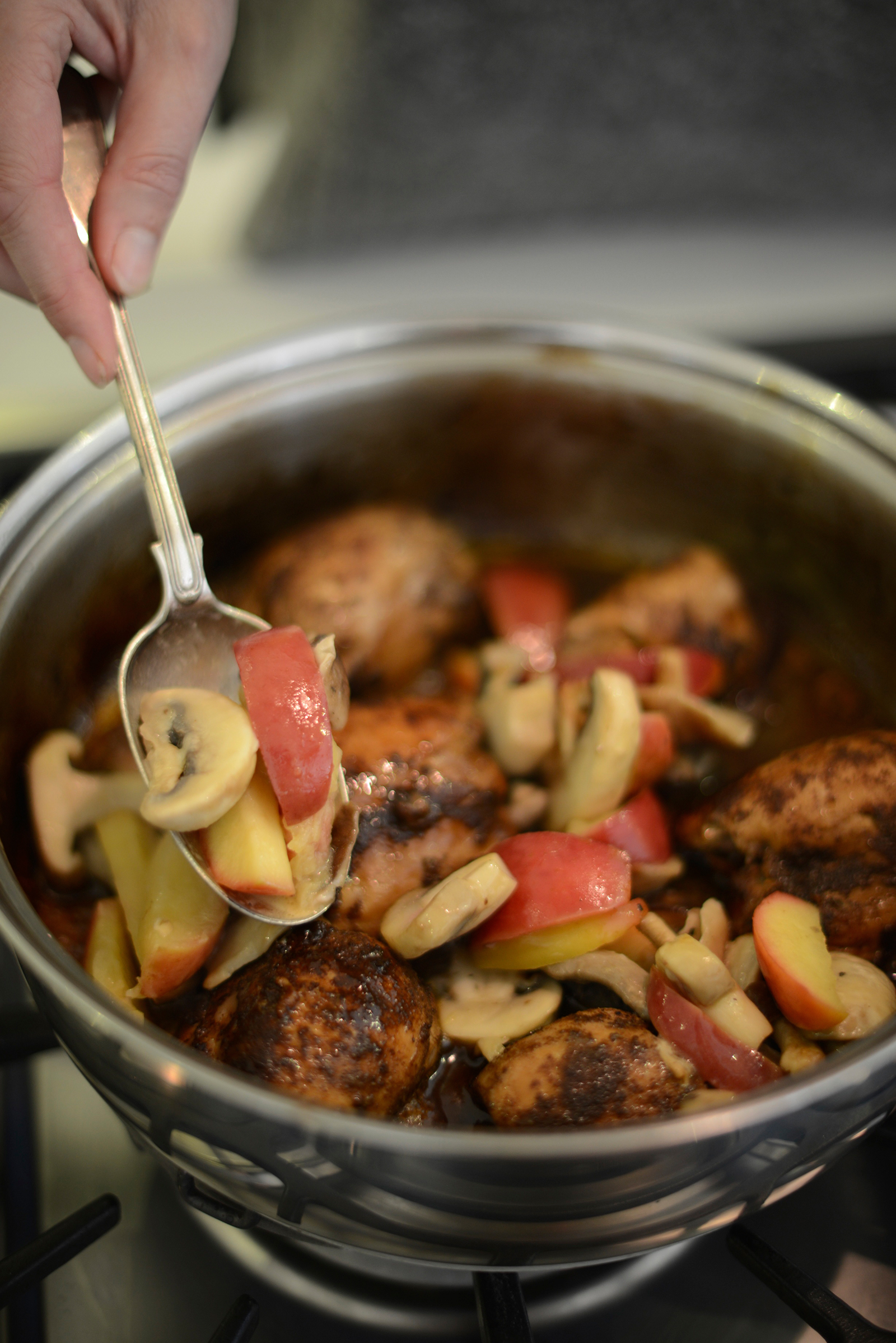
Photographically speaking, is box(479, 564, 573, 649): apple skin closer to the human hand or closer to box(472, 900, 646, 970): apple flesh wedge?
box(472, 900, 646, 970): apple flesh wedge

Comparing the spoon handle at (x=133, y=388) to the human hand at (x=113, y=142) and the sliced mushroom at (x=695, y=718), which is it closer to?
the human hand at (x=113, y=142)

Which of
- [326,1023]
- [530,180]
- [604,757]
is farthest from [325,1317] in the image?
[530,180]

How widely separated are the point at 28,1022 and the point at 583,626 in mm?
894

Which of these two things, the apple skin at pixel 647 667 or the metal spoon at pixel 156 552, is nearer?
the metal spoon at pixel 156 552

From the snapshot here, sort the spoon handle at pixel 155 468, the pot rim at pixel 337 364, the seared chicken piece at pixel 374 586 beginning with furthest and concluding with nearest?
the seared chicken piece at pixel 374 586 → the spoon handle at pixel 155 468 → the pot rim at pixel 337 364

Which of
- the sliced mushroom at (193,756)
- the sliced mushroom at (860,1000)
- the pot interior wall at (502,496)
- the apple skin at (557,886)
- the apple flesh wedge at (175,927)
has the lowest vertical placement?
the sliced mushroom at (860,1000)

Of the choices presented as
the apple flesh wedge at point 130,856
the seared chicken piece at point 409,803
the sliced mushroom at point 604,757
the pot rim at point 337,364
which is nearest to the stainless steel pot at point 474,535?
the pot rim at point 337,364

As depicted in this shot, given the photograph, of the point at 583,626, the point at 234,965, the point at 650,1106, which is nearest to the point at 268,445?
the point at 583,626

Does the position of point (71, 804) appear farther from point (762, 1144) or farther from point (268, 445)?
point (762, 1144)

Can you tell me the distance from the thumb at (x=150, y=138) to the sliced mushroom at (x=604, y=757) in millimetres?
739

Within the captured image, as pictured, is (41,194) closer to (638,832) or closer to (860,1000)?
(638,832)

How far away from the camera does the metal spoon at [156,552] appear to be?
1038mm

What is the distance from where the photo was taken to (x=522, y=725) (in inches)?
47.4

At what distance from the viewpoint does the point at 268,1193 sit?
0.74 m
